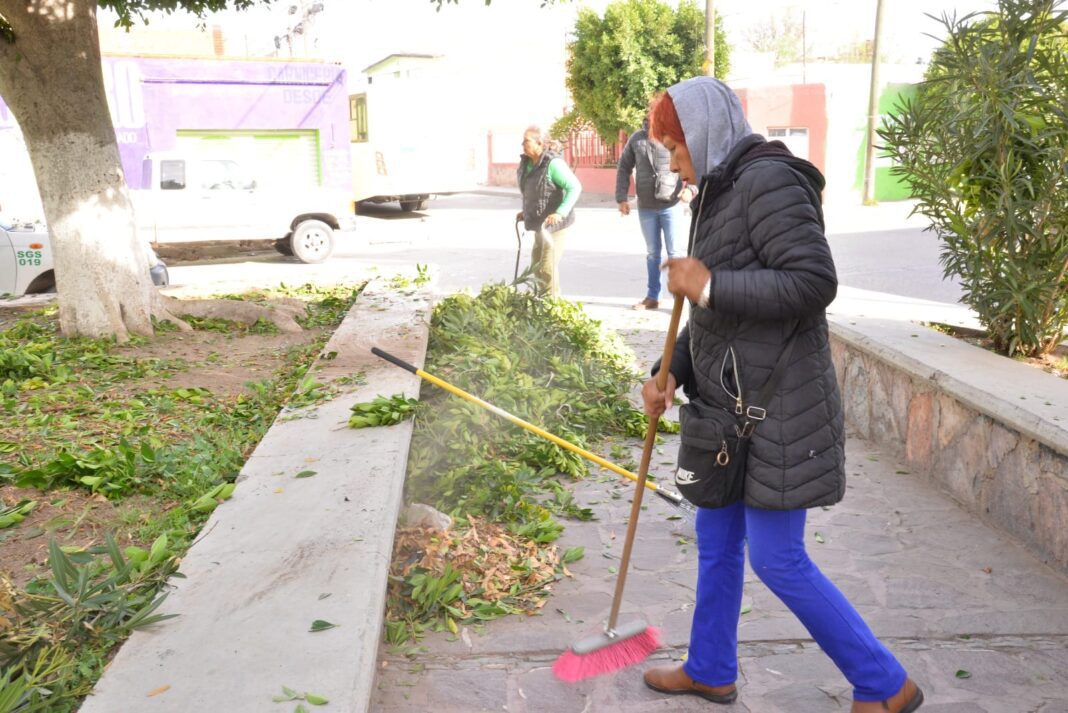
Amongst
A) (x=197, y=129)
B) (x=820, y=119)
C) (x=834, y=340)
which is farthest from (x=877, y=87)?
(x=834, y=340)

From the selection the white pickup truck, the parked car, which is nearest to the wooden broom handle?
the parked car

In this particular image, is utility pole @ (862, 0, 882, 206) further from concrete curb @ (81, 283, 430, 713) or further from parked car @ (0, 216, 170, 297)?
concrete curb @ (81, 283, 430, 713)

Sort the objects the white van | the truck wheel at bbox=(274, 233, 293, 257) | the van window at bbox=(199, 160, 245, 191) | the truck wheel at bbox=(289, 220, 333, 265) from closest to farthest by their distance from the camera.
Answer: the van window at bbox=(199, 160, 245, 191) < the truck wheel at bbox=(289, 220, 333, 265) < the truck wheel at bbox=(274, 233, 293, 257) < the white van

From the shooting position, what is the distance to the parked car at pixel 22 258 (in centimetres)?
1081

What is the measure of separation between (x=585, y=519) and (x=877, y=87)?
22235 mm

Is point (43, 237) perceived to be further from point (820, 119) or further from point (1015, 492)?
point (820, 119)

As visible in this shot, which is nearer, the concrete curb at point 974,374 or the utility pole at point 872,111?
the concrete curb at point 974,374

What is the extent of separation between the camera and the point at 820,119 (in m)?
25.2

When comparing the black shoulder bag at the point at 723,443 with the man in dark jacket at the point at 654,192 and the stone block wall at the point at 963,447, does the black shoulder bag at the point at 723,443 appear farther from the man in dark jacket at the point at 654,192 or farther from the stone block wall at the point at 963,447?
the man in dark jacket at the point at 654,192

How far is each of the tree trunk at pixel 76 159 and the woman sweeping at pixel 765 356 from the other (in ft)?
19.6

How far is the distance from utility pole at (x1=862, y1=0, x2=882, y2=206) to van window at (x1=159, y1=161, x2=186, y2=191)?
16.6 m

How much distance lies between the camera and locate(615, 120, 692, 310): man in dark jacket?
933 cm

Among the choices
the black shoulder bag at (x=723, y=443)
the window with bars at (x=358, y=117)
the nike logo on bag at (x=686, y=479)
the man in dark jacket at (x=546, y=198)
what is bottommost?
the nike logo on bag at (x=686, y=479)

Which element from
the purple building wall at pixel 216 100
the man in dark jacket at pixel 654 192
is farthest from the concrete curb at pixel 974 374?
the purple building wall at pixel 216 100
